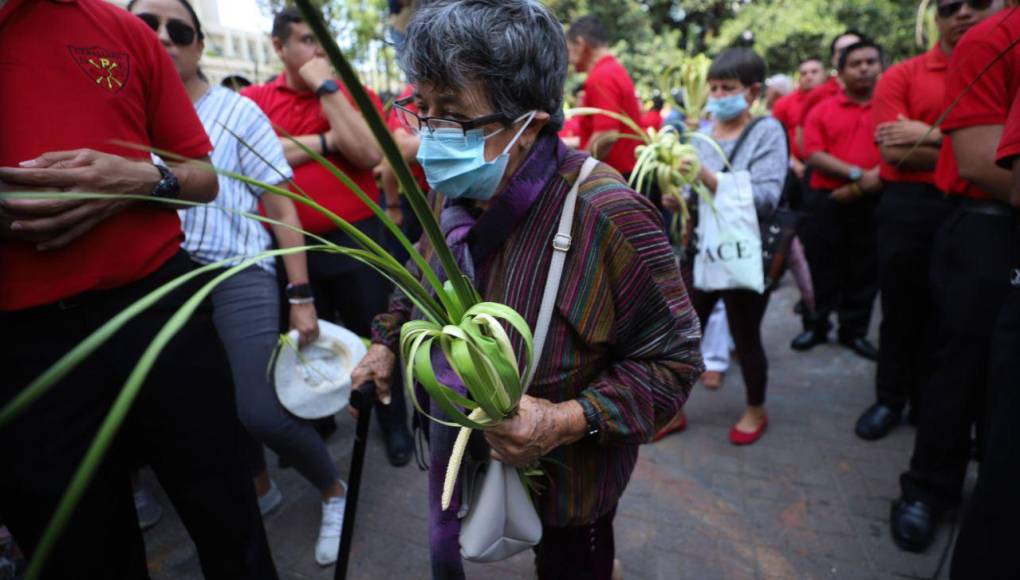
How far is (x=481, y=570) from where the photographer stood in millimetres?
2537

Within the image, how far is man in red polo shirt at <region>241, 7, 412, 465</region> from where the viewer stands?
2861 millimetres

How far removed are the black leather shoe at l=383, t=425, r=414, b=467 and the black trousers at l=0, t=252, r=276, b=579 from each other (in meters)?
1.36

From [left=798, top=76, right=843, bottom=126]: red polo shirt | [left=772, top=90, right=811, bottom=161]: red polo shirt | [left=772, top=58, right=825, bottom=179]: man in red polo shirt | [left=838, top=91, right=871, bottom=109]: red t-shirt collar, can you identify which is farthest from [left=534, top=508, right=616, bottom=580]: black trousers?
[left=772, top=58, right=825, bottom=179]: man in red polo shirt

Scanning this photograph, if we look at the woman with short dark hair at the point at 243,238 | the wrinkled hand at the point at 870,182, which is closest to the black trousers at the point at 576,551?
the woman with short dark hair at the point at 243,238

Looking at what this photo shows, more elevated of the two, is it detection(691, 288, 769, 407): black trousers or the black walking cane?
the black walking cane

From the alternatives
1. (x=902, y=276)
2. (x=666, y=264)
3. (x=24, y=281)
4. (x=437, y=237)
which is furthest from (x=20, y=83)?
(x=902, y=276)

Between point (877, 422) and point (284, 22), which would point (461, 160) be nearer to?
point (284, 22)

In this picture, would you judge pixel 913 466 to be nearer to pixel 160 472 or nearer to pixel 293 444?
pixel 293 444

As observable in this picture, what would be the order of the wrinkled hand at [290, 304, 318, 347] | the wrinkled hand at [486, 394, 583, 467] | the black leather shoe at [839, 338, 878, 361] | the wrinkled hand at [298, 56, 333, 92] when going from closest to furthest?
the wrinkled hand at [486, 394, 583, 467]
the wrinkled hand at [290, 304, 318, 347]
the wrinkled hand at [298, 56, 333, 92]
the black leather shoe at [839, 338, 878, 361]

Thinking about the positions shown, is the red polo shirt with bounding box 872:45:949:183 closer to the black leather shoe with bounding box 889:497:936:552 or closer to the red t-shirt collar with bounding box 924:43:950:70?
the red t-shirt collar with bounding box 924:43:950:70

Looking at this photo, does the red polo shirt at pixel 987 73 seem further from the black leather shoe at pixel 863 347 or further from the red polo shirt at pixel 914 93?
the black leather shoe at pixel 863 347

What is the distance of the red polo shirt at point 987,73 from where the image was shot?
6.35ft

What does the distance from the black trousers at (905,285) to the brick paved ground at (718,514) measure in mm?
356

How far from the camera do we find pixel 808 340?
4.98m
